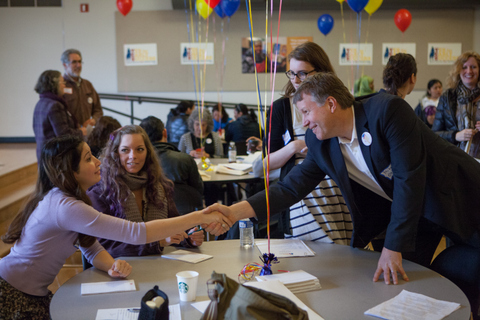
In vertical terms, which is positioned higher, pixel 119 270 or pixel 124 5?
pixel 124 5

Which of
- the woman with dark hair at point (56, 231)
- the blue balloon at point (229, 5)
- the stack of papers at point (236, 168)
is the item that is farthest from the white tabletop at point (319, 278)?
the blue balloon at point (229, 5)

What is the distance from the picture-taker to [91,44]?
9328 millimetres

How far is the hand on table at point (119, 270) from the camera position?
1787mm

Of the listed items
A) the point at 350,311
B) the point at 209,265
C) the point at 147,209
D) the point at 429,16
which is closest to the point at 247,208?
the point at 209,265

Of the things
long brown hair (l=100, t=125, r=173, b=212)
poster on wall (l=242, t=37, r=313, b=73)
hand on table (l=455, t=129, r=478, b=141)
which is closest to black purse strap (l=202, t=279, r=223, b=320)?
long brown hair (l=100, t=125, r=173, b=212)

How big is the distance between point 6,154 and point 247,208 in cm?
654

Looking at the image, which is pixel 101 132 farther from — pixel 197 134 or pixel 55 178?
pixel 55 178

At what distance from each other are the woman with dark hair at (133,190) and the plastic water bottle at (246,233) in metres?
0.20

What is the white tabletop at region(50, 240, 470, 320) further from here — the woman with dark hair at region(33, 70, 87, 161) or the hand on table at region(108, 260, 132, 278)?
the woman with dark hair at region(33, 70, 87, 161)

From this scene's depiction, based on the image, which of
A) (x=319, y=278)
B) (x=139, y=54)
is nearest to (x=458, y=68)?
(x=319, y=278)

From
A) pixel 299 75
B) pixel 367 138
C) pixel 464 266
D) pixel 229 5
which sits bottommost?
pixel 464 266

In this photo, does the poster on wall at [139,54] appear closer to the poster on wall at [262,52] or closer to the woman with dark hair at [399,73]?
the poster on wall at [262,52]

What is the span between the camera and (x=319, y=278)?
1.74 m

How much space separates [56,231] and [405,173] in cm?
148
